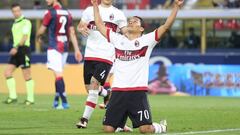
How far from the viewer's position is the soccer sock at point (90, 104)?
1271cm

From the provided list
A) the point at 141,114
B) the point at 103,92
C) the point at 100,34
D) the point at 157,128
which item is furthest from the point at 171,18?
the point at 103,92

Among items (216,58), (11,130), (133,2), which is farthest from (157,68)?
(11,130)

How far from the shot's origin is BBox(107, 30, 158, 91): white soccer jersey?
39.0 ft

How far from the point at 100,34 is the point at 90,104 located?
5.88 feet

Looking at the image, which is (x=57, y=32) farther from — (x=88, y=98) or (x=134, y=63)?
(x=134, y=63)

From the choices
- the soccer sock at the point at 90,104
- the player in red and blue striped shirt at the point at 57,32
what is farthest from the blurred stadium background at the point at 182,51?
the soccer sock at the point at 90,104

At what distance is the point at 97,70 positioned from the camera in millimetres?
13906

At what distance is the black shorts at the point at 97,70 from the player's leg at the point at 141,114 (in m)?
1.94

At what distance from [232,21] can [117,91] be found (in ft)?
75.2

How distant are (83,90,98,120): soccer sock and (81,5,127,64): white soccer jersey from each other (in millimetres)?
1134

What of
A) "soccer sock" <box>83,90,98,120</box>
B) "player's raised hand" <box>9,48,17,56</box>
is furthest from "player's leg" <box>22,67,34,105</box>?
"soccer sock" <box>83,90,98,120</box>

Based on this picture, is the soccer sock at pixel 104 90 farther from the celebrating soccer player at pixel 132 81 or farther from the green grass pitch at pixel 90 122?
the celebrating soccer player at pixel 132 81

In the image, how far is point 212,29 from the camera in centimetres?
3488

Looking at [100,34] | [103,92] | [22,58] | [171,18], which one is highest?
[171,18]
